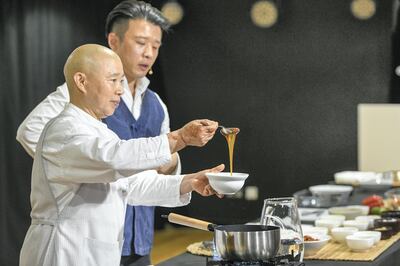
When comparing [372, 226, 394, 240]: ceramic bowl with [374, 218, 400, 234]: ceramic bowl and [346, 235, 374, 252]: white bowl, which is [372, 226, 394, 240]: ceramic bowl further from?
[346, 235, 374, 252]: white bowl

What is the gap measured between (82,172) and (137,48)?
3.74 feet

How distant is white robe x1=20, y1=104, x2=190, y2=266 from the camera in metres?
2.30

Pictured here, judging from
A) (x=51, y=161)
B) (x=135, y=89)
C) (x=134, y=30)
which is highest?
(x=134, y=30)

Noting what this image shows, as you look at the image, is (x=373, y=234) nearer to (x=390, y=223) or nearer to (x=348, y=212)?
(x=390, y=223)

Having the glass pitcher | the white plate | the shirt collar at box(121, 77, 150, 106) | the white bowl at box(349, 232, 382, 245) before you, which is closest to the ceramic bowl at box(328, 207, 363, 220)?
the white plate

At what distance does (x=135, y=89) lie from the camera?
3.45 metres

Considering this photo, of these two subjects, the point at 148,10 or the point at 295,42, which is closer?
the point at 148,10

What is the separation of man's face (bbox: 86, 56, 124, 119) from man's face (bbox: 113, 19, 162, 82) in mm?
879

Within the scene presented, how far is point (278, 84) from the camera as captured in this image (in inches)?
296

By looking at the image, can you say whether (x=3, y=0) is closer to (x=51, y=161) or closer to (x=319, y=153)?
(x=319, y=153)

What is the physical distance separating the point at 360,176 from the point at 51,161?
135 inches

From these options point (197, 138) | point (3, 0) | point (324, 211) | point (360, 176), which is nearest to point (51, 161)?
point (197, 138)

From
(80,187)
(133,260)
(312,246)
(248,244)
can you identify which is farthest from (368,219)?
(80,187)

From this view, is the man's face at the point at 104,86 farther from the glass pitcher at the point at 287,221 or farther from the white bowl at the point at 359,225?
the white bowl at the point at 359,225
